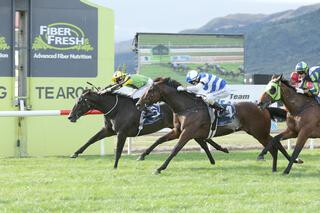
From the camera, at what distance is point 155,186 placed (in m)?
8.35

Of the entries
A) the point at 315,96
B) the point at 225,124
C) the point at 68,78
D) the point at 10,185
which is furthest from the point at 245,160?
the point at 10,185

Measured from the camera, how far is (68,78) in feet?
44.1

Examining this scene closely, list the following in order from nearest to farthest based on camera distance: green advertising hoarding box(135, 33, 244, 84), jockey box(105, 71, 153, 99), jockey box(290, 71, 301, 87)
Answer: jockey box(290, 71, 301, 87)
jockey box(105, 71, 153, 99)
green advertising hoarding box(135, 33, 244, 84)

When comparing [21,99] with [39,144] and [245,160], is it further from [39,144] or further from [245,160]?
[245,160]

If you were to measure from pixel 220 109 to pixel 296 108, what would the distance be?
1.24 metres

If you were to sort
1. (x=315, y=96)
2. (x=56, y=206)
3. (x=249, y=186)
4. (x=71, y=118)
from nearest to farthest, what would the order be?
(x=56, y=206), (x=249, y=186), (x=315, y=96), (x=71, y=118)

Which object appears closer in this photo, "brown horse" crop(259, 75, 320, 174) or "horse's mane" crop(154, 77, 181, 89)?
"brown horse" crop(259, 75, 320, 174)

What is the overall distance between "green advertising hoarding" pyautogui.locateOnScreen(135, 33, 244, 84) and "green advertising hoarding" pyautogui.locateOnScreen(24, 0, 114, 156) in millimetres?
35464

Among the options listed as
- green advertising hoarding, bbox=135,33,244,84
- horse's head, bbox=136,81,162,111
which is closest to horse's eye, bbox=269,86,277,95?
horse's head, bbox=136,81,162,111

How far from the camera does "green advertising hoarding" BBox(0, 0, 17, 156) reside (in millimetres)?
12984

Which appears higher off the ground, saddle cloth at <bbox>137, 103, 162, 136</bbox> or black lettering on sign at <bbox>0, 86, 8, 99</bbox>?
black lettering on sign at <bbox>0, 86, 8, 99</bbox>

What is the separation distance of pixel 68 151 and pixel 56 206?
659 cm

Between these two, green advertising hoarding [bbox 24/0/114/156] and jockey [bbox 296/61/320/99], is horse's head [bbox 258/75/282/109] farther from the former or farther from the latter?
green advertising hoarding [bbox 24/0/114/156]

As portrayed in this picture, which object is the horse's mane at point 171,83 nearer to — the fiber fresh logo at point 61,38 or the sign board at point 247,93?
the fiber fresh logo at point 61,38
